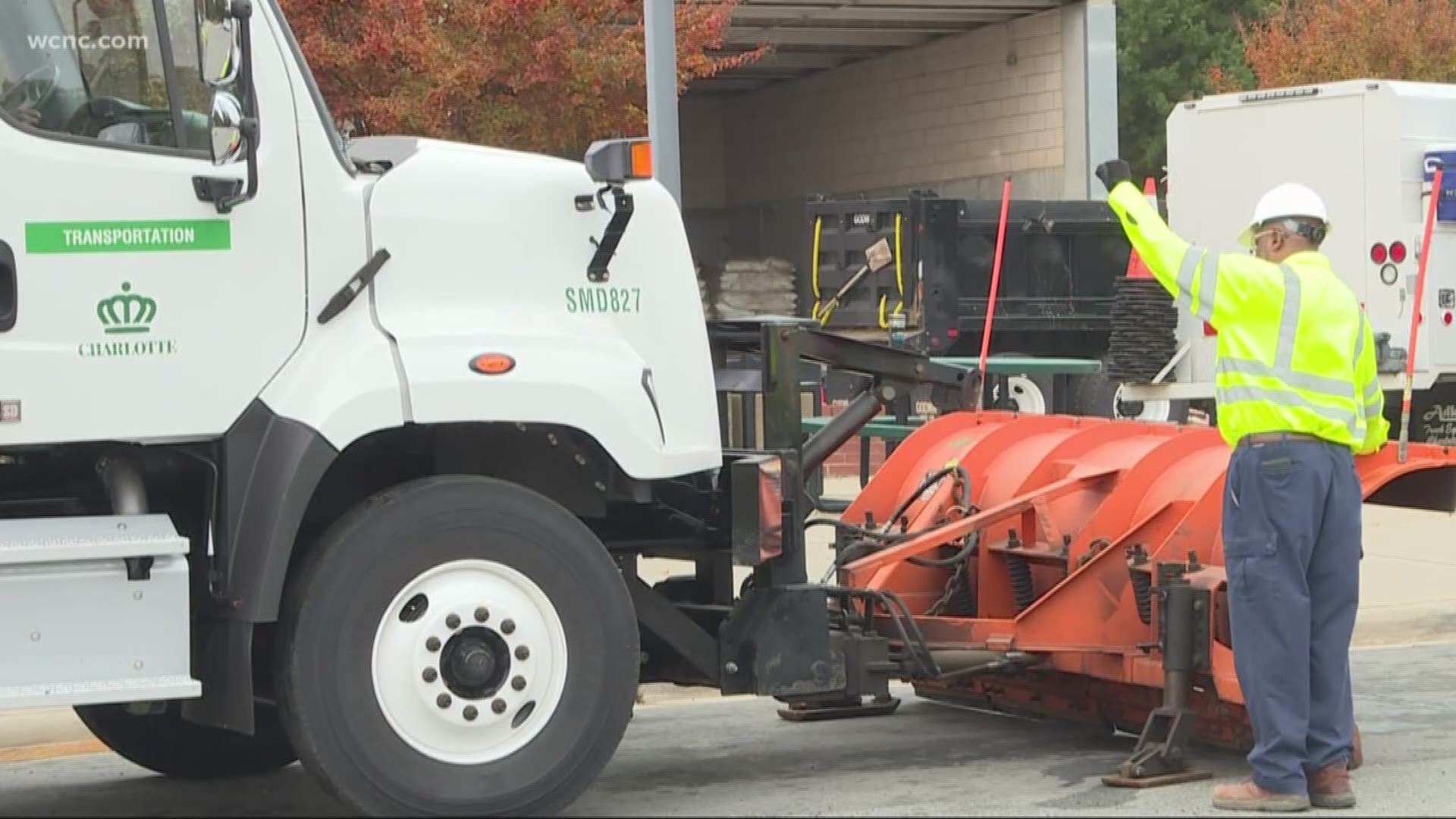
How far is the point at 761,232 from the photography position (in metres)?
31.9

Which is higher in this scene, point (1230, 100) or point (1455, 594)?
point (1230, 100)

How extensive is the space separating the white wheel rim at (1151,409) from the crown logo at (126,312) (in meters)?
12.7

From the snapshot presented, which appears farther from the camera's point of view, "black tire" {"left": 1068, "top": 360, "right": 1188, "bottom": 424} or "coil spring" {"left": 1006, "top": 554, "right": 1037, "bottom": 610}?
"black tire" {"left": 1068, "top": 360, "right": 1188, "bottom": 424}

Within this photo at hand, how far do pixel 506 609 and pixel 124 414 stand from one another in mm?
1133

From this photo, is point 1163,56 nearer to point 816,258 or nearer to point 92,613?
point 816,258

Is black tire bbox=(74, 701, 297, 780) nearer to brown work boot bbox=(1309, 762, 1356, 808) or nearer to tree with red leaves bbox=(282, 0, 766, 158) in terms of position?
brown work boot bbox=(1309, 762, 1356, 808)

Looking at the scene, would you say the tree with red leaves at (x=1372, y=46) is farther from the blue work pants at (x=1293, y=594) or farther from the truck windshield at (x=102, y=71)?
the truck windshield at (x=102, y=71)

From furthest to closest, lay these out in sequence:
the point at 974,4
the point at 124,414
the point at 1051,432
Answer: the point at 974,4
the point at 1051,432
the point at 124,414

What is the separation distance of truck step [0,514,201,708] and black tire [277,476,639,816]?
0.33 metres

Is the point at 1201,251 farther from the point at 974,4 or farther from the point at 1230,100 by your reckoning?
the point at 974,4

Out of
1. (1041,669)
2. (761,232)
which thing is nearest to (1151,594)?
(1041,669)

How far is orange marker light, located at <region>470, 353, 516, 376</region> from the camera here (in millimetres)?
5805

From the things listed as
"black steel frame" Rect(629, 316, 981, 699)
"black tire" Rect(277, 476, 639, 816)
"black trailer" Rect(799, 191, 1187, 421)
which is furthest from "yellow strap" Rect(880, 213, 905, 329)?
"black tire" Rect(277, 476, 639, 816)

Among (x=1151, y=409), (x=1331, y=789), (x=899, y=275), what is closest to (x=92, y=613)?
(x=1331, y=789)
